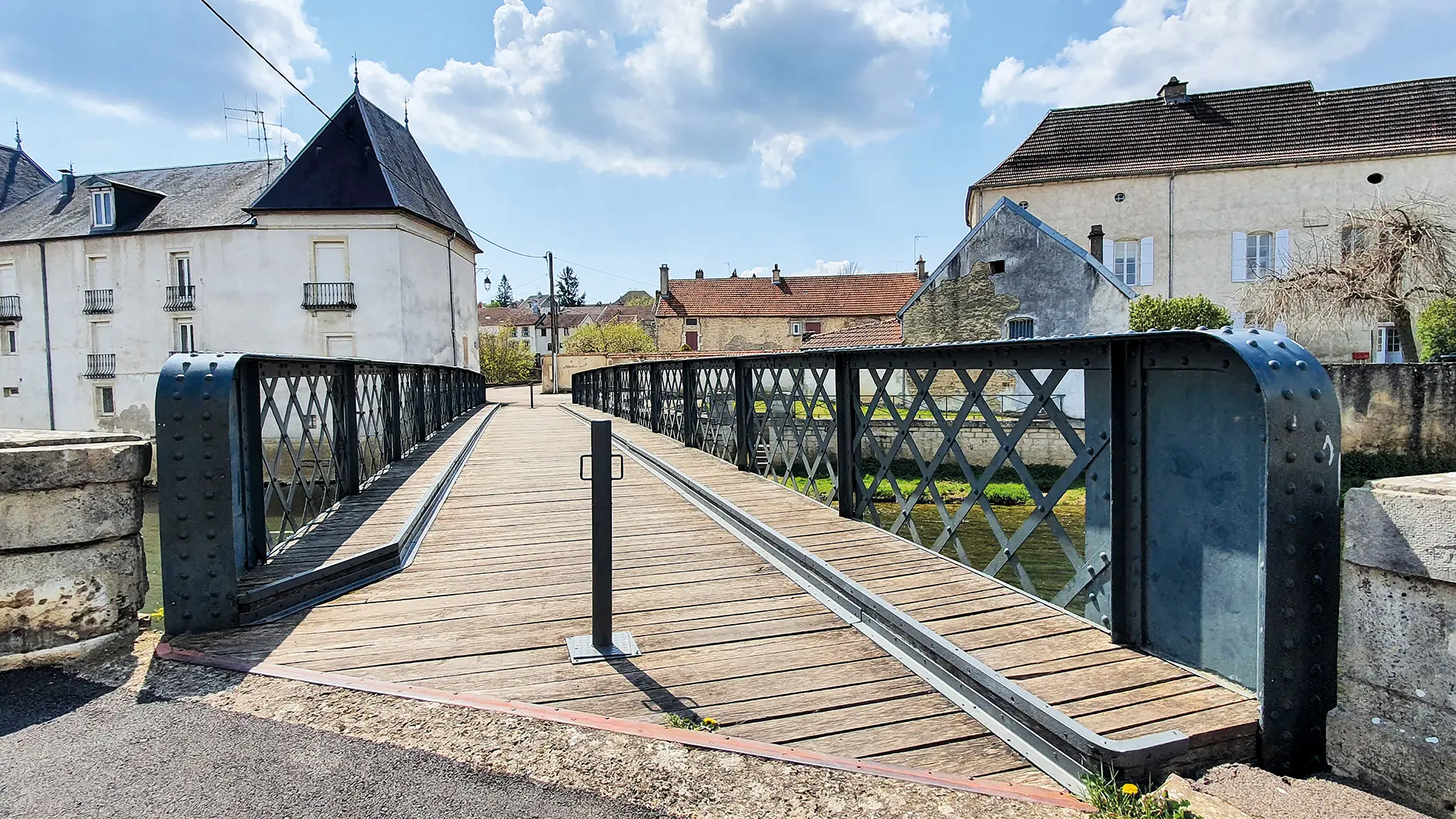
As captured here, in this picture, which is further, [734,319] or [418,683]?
[734,319]

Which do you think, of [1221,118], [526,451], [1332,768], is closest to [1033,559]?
[526,451]

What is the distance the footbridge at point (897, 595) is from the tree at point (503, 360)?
163ft

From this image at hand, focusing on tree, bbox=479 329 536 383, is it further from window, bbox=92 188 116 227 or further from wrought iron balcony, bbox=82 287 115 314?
window, bbox=92 188 116 227

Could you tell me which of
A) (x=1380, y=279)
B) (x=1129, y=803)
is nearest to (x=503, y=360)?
(x=1380, y=279)

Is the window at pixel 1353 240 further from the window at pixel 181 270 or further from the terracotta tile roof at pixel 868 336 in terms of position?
the window at pixel 181 270

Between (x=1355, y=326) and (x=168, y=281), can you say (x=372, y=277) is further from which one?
(x=1355, y=326)

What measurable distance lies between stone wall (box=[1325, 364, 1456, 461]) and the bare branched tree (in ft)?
8.92

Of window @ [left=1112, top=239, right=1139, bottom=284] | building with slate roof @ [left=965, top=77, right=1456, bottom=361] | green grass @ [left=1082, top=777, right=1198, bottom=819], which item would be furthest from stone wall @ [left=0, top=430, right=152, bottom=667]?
window @ [left=1112, top=239, right=1139, bottom=284]

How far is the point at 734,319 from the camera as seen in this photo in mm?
49031

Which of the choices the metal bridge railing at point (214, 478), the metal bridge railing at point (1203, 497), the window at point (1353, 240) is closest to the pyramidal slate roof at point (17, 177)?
the metal bridge railing at point (214, 478)

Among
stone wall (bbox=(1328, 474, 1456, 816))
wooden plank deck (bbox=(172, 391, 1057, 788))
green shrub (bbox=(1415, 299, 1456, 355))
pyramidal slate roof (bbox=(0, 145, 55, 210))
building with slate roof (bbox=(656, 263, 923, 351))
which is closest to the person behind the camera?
stone wall (bbox=(1328, 474, 1456, 816))

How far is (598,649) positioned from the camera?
2949 mm

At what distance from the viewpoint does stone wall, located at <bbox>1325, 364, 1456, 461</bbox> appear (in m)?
16.9

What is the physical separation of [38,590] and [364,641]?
1180 mm
